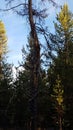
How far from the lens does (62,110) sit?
41188 millimetres

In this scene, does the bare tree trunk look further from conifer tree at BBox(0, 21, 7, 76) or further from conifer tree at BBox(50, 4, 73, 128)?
conifer tree at BBox(0, 21, 7, 76)

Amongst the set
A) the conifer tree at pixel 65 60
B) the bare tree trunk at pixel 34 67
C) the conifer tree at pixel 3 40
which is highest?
the conifer tree at pixel 3 40

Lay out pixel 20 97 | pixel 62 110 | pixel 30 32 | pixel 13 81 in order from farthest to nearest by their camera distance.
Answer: pixel 13 81 < pixel 20 97 < pixel 62 110 < pixel 30 32

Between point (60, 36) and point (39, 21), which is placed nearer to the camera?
point (39, 21)

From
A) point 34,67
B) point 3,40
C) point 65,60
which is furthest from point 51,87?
point 34,67

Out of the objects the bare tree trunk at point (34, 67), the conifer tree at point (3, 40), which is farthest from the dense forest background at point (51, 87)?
the bare tree trunk at point (34, 67)

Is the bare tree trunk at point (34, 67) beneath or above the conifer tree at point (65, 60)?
beneath

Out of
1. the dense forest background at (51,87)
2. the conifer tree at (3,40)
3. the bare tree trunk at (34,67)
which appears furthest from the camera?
the conifer tree at (3,40)

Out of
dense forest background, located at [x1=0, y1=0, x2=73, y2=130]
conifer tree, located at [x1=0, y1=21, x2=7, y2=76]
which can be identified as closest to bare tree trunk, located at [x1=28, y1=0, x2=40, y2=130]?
dense forest background, located at [x1=0, y1=0, x2=73, y2=130]

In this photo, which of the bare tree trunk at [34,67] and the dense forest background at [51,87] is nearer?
the bare tree trunk at [34,67]

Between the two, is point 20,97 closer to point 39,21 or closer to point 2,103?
point 2,103

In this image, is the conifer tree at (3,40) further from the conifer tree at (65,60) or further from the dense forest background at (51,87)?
the conifer tree at (65,60)

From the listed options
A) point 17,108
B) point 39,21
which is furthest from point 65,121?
point 39,21

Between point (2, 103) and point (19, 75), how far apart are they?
4.22 meters
